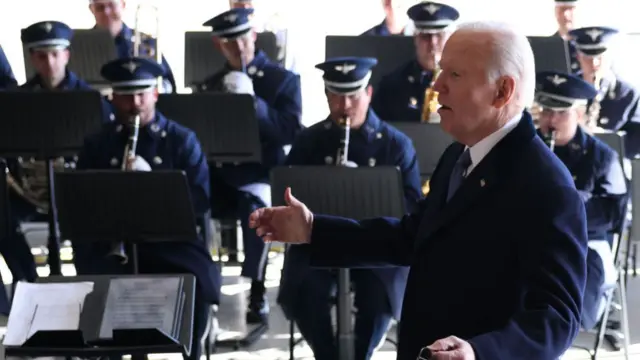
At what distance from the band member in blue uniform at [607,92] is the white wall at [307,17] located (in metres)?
2.95

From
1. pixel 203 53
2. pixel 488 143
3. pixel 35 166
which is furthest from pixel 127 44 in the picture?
pixel 488 143

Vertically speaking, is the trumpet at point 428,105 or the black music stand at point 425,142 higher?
the black music stand at point 425,142

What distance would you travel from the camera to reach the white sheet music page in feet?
10.4

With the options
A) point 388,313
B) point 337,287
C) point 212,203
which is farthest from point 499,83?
point 212,203

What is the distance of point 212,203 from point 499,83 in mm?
3533

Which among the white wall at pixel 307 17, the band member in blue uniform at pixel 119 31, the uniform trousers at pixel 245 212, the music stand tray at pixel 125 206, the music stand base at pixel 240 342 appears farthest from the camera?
the white wall at pixel 307 17

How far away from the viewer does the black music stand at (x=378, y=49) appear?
5.53 metres

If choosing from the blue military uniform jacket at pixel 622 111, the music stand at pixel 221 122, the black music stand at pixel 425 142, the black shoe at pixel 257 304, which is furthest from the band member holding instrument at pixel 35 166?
the blue military uniform jacket at pixel 622 111

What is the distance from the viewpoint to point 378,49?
5.58 m

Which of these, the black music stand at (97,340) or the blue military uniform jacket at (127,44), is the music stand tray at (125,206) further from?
the blue military uniform jacket at (127,44)

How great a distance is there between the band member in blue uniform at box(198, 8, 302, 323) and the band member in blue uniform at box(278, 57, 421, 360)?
695mm

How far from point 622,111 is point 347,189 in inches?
96.8

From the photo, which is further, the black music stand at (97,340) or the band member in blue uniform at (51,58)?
the band member in blue uniform at (51,58)

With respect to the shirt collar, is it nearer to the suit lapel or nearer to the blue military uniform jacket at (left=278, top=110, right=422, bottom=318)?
the suit lapel
